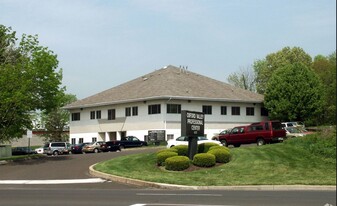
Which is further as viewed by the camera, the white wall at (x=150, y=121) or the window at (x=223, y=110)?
the window at (x=223, y=110)

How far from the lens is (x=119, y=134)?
194ft

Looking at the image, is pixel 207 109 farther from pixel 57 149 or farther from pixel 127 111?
pixel 57 149

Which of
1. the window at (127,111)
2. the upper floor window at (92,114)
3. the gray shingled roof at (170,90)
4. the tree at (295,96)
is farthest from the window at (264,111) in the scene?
the upper floor window at (92,114)

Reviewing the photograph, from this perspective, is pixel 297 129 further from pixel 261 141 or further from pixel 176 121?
pixel 176 121

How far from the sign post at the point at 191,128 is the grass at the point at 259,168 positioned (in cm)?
214

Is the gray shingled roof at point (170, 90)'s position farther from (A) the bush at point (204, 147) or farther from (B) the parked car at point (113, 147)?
(A) the bush at point (204, 147)

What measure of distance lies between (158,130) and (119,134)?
23.2ft

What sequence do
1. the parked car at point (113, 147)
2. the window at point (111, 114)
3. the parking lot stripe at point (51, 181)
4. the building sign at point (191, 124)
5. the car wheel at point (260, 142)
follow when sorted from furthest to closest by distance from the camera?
the window at point (111, 114) < the parked car at point (113, 147) < the car wheel at point (260, 142) < the building sign at point (191, 124) < the parking lot stripe at point (51, 181)

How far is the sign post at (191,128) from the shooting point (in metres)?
26.7

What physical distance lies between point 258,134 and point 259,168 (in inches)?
555

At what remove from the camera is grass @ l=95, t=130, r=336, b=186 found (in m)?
20.5

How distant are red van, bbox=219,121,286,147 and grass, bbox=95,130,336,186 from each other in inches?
299

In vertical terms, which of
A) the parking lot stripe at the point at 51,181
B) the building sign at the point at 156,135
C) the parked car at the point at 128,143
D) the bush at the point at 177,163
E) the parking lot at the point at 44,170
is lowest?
the parking lot stripe at the point at 51,181

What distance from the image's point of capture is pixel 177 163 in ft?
80.4
